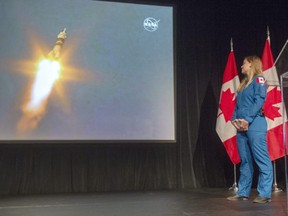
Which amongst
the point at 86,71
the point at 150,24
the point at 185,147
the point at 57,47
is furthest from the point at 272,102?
the point at 57,47

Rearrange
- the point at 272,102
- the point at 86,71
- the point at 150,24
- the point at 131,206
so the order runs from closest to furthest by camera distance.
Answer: the point at 131,206
the point at 272,102
the point at 86,71
the point at 150,24

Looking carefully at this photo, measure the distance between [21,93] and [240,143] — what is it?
2.18m

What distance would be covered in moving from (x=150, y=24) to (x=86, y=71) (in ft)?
2.97

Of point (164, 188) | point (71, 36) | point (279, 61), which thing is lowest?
point (164, 188)

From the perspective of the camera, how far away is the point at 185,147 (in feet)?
15.0

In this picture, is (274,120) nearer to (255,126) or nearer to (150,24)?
(255,126)

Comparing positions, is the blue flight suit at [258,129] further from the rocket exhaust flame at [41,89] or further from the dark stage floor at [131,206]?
the rocket exhaust flame at [41,89]

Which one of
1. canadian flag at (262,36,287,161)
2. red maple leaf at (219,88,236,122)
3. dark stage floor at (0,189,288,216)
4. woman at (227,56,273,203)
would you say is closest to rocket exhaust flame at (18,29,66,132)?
dark stage floor at (0,189,288,216)

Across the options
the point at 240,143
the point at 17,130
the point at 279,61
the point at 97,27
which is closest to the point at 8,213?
the point at 17,130

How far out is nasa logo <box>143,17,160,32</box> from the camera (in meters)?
4.49

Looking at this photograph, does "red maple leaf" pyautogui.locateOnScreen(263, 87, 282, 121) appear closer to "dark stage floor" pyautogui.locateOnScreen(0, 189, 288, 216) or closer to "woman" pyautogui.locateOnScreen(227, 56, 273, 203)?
"woman" pyautogui.locateOnScreen(227, 56, 273, 203)

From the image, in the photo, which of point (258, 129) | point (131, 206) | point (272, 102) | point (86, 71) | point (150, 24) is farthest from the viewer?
point (150, 24)

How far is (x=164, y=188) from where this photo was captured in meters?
4.42

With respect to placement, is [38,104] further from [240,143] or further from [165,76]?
[240,143]
